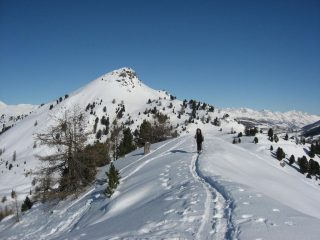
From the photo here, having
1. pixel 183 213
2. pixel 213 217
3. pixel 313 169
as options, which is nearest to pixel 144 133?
pixel 313 169

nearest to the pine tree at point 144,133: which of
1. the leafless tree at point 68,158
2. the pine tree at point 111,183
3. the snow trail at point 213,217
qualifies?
the leafless tree at point 68,158

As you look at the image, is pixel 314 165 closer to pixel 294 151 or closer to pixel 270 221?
pixel 294 151

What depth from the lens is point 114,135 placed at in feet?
312

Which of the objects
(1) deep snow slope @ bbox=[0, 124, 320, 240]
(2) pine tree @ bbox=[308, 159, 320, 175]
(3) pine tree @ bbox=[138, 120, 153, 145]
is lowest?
(2) pine tree @ bbox=[308, 159, 320, 175]

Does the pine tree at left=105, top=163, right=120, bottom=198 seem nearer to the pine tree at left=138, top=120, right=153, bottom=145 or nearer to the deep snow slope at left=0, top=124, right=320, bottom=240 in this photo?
the deep snow slope at left=0, top=124, right=320, bottom=240

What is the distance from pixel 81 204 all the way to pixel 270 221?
60.5 ft

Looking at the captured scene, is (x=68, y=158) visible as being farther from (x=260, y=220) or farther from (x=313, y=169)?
(x=313, y=169)

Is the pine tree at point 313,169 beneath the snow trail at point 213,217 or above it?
beneath

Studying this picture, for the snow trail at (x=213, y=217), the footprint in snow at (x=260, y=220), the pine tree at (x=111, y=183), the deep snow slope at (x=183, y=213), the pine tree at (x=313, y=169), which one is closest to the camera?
the snow trail at (x=213, y=217)

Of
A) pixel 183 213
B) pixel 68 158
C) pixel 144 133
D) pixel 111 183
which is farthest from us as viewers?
pixel 144 133

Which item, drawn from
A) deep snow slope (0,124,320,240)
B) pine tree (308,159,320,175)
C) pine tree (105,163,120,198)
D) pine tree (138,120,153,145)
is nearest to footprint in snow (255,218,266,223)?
deep snow slope (0,124,320,240)

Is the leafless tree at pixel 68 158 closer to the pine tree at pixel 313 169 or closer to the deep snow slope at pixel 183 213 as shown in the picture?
the deep snow slope at pixel 183 213

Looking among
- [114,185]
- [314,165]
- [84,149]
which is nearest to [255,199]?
[114,185]

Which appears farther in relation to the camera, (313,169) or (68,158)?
(313,169)
